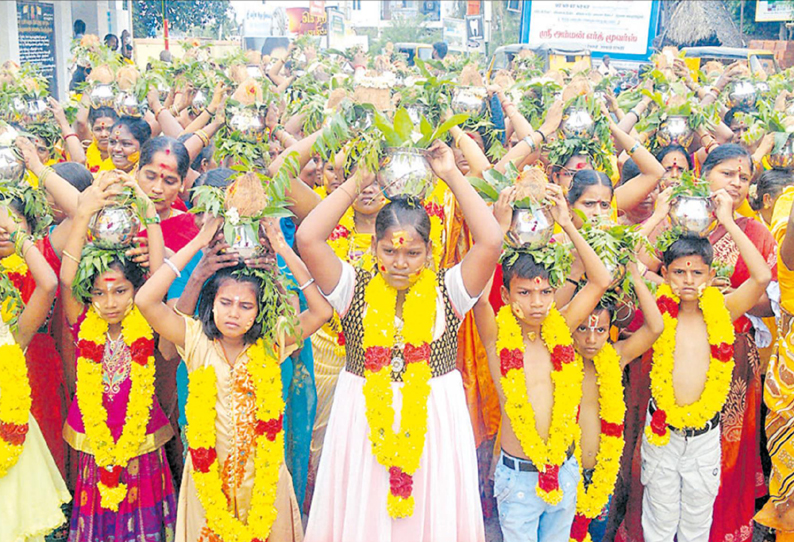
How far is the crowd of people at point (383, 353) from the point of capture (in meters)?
3.70

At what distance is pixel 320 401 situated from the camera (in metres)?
5.07

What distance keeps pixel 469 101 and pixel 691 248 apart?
7.95ft

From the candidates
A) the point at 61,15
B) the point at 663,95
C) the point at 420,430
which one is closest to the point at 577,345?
the point at 420,430

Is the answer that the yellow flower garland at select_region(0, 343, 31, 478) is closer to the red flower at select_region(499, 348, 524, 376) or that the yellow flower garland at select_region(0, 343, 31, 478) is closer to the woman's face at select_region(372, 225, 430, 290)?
the woman's face at select_region(372, 225, 430, 290)

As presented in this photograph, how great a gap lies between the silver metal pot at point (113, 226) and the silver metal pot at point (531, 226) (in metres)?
1.94

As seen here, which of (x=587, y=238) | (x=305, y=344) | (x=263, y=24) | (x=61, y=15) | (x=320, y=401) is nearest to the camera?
(x=587, y=238)

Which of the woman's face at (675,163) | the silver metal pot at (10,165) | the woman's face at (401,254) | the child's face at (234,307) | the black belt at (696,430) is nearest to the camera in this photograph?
the woman's face at (401,254)

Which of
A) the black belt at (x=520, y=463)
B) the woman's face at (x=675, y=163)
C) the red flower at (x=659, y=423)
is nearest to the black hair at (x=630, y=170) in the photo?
the woman's face at (x=675, y=163)

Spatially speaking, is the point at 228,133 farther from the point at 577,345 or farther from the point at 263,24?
the point at 263,24

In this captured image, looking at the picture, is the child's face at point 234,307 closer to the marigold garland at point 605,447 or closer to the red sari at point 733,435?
the marigold garland at point 605,447

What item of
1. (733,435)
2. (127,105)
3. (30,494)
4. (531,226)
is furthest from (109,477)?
(127,105)

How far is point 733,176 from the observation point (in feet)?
17.5

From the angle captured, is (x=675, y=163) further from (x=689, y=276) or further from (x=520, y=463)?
(x=520, y=463)

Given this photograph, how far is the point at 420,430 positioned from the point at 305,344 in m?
1.22
